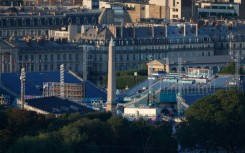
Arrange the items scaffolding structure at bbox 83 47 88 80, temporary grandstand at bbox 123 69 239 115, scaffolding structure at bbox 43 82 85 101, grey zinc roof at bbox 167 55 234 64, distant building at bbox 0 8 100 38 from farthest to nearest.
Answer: distant building at bbox 0 8 100 38 < grey zinc roof at bbox 167 55 234 64 < scaffolding structure at bbox 83 47 88 80 < scaffolding structure at bbox 43 82 85 101 < temporary grandstand at bbox 123 69 239 115

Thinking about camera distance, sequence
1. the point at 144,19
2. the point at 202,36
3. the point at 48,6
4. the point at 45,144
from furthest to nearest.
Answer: the point at 48,6 → the point at 144,19 → the point at 202,36 → the point at 45,144

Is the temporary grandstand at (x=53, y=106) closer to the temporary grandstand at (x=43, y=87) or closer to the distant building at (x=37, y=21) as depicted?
the temporary grandstand at (x=43, y=87)

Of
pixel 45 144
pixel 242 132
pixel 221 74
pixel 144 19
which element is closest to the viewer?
pixel 45 144

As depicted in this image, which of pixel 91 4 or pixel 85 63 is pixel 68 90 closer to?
pixel 85 63

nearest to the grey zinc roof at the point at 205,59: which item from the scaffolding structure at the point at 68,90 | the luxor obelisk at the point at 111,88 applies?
the scaffolding structure at the point at 68,90

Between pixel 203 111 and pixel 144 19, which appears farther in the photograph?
pixel 144 19

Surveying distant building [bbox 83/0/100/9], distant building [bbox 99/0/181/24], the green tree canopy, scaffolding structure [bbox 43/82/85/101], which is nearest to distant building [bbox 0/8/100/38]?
distant building [bbox 99/0/181/24]

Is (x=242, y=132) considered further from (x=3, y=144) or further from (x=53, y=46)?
(x=53, y=46)

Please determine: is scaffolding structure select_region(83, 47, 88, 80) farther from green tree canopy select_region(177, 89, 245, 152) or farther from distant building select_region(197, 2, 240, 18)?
distant building select_region(197, 2, 240, 18)

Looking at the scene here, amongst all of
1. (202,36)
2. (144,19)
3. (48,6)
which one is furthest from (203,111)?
(48,6)
